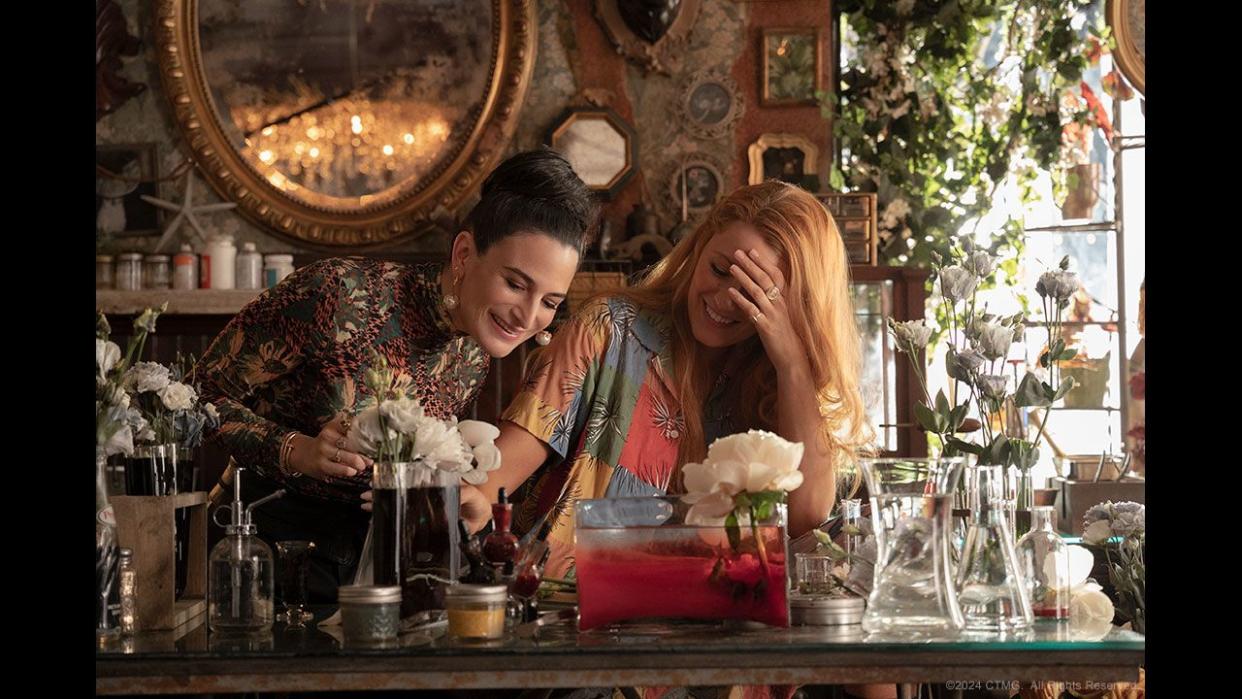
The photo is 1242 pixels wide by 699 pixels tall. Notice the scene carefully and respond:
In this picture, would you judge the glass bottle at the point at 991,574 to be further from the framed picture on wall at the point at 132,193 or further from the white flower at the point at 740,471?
the framed picture on wall at the point at 132,193

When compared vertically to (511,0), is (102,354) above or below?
below

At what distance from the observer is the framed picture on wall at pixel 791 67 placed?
17.8 feet

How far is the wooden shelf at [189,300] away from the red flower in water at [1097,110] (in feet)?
10.8

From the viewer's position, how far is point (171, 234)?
543 cm

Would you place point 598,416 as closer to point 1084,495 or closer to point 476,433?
point 476,433

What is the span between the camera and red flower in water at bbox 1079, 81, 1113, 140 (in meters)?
5.45

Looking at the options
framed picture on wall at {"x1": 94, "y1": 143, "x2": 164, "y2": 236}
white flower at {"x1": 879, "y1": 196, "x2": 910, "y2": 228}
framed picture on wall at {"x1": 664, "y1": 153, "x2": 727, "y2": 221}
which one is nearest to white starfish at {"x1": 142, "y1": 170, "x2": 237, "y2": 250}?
framed picture on wall at {"x1": 94, "y1": 143, "x2": 164, "y2": 236}

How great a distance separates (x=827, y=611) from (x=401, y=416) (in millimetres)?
561

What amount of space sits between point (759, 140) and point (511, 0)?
111cm

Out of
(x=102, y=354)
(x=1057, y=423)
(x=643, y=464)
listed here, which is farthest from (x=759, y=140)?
(x=102, y=354)

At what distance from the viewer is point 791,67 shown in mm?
5434
